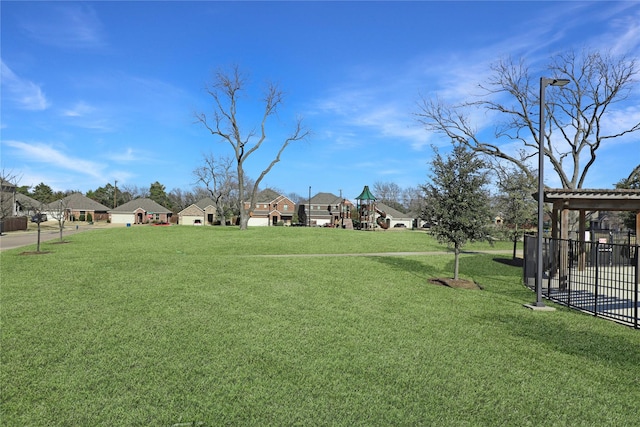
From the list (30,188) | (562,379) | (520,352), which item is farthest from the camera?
(30,188)

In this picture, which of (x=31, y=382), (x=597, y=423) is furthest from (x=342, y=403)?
(x=31, y=382)

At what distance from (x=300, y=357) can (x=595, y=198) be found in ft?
39.0

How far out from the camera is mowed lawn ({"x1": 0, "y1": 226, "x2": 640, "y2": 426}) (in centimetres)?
379

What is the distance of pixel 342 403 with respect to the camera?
3930mm

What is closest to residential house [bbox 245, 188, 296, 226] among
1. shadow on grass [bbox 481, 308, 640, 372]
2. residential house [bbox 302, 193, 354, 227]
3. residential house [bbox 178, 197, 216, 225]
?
residential house [bbox 302, 193, 354, 227]

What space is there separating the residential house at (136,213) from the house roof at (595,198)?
72.1 meters

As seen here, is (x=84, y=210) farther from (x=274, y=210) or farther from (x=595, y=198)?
(x=595, y=198)

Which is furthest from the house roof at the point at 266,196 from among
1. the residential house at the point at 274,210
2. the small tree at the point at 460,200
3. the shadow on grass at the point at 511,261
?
the small tree at the point at 460,200

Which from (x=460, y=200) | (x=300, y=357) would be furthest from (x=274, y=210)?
(x=300, y=357)

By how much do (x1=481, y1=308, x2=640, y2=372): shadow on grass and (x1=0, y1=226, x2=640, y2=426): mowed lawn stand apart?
0.12 feet

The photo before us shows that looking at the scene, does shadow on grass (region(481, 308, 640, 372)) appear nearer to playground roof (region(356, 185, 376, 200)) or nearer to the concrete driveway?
the concrete driveway

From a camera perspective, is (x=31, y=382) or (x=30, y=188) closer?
(x=31, y=382)

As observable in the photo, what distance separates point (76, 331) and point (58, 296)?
319 cm

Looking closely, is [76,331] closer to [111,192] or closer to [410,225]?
[410,225]
